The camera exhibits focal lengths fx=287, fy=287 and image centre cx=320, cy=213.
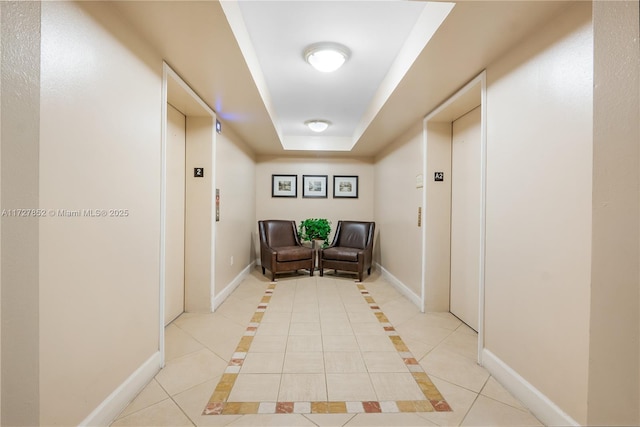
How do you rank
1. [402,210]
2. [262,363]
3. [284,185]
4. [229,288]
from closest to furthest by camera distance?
[262,363] → [229,288] → [402,210] → [284,185]

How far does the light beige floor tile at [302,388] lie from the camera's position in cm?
178

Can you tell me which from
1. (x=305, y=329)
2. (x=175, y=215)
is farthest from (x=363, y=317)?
(x=175, y=215)

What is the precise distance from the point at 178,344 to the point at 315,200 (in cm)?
412

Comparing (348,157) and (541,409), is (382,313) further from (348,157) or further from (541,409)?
(348,157)

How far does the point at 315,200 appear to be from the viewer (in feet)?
20.3

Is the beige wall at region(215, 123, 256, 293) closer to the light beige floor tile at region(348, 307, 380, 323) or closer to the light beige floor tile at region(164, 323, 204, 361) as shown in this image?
the light beige floor tile at region(164, 323, 204, 361)

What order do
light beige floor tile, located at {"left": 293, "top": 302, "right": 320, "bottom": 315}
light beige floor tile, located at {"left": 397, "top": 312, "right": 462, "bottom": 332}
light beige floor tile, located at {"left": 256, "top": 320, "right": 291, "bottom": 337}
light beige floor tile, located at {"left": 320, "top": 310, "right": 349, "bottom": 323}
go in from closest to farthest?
1. light beige floor tile, located at {"left": 256, "top": 320, "right": 291, "bottom": 337}
2. light beige floor tile, located at {"left": 397, "top": 312, "right": 462, "bottom": 332}
3. light beige floor tile, located at {"left": 320, "top": 310, "right": 349, "bottom": 323}
4. light beige floor tile, located at {"left": 293, "top": 302, "right": 320, "bottom": 315}

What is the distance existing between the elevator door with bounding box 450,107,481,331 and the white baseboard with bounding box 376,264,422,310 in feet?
1.26

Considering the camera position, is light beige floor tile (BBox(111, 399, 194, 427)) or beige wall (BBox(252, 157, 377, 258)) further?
beige wall (BBox(252, 157, 377, 258))

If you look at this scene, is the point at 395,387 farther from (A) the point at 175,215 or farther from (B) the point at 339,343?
(A) the point at 175,215

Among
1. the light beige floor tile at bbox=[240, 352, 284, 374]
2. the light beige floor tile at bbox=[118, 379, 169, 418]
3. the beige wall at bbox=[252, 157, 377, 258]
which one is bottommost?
the light beige floor tile at bbox=[118, 379, 169, 418]

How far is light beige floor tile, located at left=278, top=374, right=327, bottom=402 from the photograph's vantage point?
1783 mm

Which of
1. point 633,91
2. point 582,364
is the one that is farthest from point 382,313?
point 633,91

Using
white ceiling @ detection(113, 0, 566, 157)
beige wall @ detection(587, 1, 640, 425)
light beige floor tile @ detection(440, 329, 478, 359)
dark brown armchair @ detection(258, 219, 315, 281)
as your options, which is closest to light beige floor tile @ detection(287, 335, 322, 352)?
light beige floor tile @ detection(440, 329, 478, 359)
